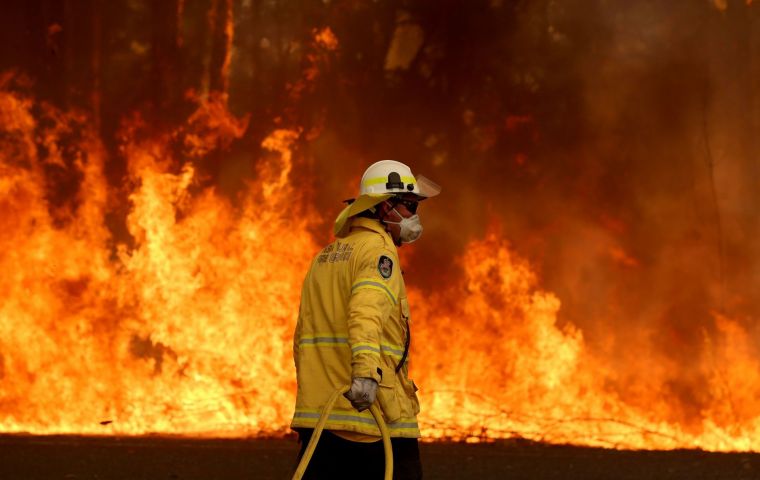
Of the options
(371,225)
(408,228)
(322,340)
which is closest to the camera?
(322,340)

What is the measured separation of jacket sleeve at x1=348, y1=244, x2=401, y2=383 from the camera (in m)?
4.23

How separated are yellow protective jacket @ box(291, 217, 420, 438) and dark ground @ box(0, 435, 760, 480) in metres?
3.40

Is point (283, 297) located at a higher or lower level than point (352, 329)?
higher

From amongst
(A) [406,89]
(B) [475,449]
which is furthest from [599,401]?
(A) [406,89]

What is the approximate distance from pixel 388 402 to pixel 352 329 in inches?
12.9

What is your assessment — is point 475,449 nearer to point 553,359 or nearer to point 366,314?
point 553,359

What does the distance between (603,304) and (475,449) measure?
191 cm

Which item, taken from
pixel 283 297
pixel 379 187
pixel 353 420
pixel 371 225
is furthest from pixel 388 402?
pixel 283 297

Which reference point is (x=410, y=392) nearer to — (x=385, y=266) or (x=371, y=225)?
(x=385, y=266)

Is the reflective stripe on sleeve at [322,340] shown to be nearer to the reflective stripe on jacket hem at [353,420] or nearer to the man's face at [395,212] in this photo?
the reflective stripe on jacket hem at [353,420]

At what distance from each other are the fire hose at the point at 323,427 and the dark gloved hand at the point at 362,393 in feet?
0.42

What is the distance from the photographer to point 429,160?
1049 centimetres

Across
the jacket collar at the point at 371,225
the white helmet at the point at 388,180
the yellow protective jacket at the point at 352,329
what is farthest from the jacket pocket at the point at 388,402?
the white helmet at the point at 388,180

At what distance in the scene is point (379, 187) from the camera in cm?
485
